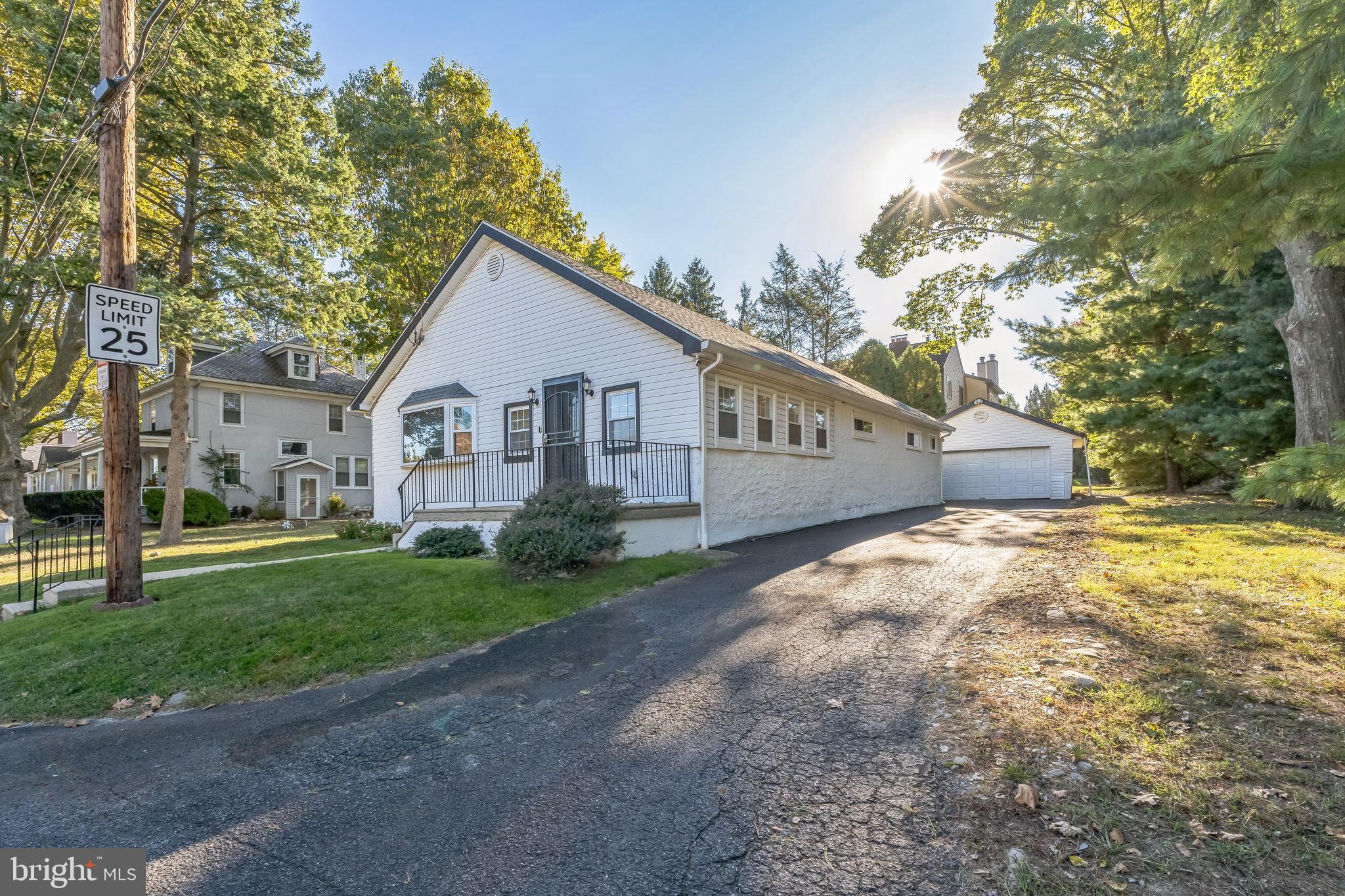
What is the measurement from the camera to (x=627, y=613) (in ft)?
20.2

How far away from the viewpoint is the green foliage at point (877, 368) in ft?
102

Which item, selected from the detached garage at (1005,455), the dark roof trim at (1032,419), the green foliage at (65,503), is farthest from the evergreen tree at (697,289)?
the green foliage at (65,503)

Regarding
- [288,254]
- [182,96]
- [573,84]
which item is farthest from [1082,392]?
[182,96]

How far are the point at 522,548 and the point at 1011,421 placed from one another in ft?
74.5

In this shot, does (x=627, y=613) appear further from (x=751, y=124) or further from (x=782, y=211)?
(x=782, y=211)

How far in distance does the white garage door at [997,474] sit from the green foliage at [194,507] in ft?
94.2

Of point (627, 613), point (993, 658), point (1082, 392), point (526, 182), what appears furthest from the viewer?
point (526, 182)

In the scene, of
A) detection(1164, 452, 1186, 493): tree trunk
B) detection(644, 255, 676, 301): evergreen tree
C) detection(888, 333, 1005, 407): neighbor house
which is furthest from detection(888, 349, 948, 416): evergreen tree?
detection(644, 255, 676, 301): evergreen tree

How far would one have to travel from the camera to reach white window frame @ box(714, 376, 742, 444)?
1009 cm

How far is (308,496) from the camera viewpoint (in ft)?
86.0

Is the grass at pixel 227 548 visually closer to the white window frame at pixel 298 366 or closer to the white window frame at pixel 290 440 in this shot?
the white window frame at pixel 290 440

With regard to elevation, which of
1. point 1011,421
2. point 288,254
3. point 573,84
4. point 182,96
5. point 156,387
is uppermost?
point 182,96

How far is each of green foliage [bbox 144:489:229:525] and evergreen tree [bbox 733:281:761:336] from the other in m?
29.8

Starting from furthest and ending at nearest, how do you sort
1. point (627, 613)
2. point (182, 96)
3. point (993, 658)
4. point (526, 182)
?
point (526, 182) < point (182, 96) < point (627, 613) < point (993, 658)
